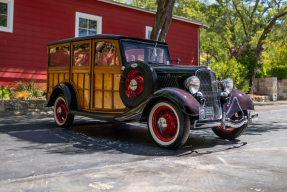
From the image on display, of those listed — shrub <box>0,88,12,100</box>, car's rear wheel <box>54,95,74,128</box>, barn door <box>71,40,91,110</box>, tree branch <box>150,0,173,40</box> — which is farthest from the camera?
tree branch <box>150,0,173,40</box>

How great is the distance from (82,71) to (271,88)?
1650 cm

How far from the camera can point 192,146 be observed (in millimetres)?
5258

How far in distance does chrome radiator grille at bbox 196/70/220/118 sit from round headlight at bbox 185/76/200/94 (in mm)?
221

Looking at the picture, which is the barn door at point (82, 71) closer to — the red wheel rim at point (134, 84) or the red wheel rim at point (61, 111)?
the red wheel rim at point (61, 111)

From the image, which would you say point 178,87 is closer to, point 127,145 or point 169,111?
point 169,111

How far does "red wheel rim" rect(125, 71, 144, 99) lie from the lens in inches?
217

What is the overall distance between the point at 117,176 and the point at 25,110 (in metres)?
7.39

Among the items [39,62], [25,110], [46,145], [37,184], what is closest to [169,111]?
[46,145]

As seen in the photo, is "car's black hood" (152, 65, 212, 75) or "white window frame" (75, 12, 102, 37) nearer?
"car's black hood" (152, 65, 212, 75)

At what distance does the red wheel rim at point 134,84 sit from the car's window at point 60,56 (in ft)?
7.14

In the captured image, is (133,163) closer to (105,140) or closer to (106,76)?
(105,140)

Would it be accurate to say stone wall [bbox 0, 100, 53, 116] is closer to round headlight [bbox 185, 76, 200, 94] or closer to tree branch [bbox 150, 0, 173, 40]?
tree branch [bbox 150, 0, 173, 40]

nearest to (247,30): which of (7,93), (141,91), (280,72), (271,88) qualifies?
(280,72)

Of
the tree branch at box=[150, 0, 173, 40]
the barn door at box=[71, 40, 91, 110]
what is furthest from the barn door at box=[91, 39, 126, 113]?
the tree branch at box=[150, 0, 173, 40]
